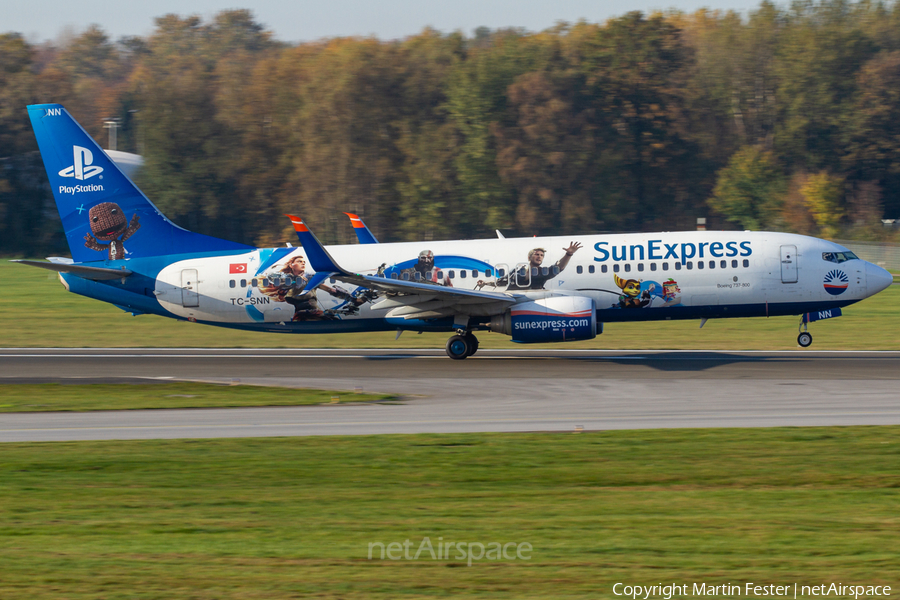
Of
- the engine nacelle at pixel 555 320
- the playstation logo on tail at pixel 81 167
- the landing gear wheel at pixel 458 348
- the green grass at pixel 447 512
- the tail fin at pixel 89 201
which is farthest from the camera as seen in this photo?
the playstation logo on tail at pixel 81 167

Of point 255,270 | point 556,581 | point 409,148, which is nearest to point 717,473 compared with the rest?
point 556,581

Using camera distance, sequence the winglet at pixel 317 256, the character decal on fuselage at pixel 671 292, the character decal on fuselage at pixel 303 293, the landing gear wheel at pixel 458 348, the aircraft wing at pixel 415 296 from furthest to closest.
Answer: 1. the character decal on fuselage at pixel 303 293
2. the landing gear wheel at pixel 458 348
3. the character decal on fuselage at pixel 671 292
4. the aircraft wing at pixel 415 296
5. the winglet at pixel 317 256

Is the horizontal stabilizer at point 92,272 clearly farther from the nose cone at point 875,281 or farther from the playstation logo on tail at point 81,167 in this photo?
the nose cone at point 875,281

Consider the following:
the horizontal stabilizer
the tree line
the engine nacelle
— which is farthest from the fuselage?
the tree line

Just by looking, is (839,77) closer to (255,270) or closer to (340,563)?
(255,270)

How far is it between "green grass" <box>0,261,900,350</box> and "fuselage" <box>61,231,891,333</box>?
3.50 meters

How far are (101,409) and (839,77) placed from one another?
82.4 m

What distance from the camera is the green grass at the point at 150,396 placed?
2236cm

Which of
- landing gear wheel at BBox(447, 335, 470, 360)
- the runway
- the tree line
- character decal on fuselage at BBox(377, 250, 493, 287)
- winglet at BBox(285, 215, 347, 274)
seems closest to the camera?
the runway

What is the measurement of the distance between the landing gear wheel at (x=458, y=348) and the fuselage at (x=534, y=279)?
55 centimetres

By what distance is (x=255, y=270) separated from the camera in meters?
31.4

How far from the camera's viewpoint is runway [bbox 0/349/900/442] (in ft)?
64.5

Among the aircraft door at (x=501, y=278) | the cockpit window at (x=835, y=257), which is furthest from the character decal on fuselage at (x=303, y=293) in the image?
the cockpit window at (x=835, y=257)

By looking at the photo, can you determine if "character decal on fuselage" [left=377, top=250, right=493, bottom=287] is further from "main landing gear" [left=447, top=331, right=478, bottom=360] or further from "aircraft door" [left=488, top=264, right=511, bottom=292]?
"main landing gear" [left=447, top=331, right=478, bottom=360]
